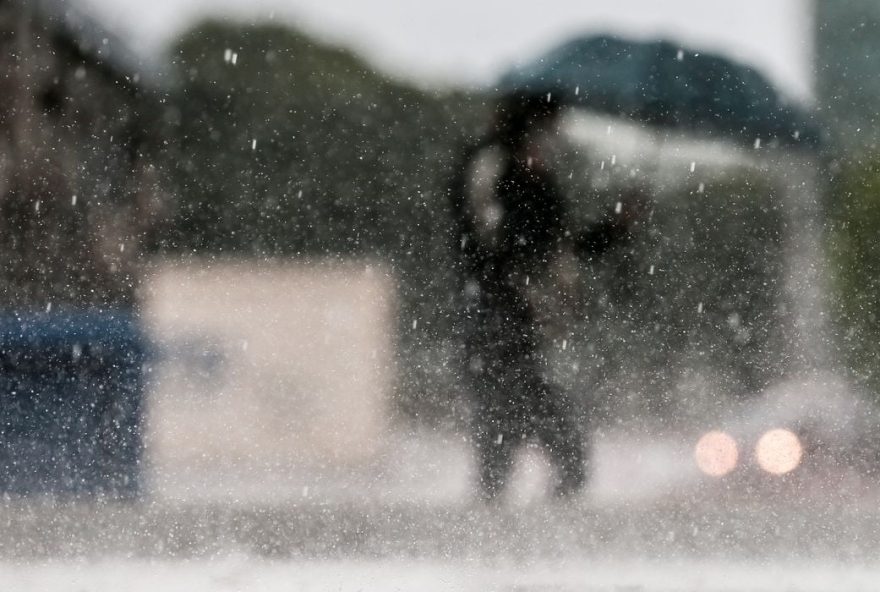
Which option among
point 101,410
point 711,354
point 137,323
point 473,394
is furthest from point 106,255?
point 711,354

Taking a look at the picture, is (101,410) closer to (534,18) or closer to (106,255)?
(106,255)

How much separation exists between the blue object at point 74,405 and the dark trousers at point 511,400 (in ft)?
2.63

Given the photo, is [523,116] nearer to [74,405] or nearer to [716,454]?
[716,454]

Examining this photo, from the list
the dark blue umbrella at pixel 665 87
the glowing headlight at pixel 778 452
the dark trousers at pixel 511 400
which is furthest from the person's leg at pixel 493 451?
the dark blue umbrella at pixel 665 87

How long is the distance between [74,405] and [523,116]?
126 cm

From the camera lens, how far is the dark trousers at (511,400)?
5.87 feet

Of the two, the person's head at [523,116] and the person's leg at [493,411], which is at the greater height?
the person's head at [523,116]

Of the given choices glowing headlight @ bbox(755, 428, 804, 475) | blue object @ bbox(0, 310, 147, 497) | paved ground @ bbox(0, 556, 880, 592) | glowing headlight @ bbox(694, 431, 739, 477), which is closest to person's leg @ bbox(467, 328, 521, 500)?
paved ground @ bbox(0, 556, 880, 592)

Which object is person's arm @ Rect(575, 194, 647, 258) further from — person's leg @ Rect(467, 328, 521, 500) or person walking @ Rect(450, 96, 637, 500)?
person's leg @ Rect(467, 328, 521, 500)

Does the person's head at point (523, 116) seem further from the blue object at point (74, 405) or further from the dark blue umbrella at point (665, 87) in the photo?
the blue object at point (74, 405)

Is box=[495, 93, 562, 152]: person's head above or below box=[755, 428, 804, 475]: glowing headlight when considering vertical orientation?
above

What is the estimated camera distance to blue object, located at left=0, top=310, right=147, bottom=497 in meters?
1.81

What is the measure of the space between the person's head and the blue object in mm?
984

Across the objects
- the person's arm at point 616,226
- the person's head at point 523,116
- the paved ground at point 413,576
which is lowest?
the paved ground at point 413,576
